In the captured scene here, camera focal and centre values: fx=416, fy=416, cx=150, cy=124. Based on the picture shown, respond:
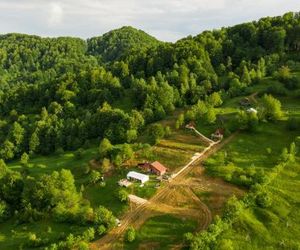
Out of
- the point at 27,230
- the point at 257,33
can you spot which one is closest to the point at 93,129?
the point at 27,230

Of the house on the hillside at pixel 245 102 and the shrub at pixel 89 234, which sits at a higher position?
the house on the hillside at pixel 245 102

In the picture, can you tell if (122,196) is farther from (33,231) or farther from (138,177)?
(33,231)

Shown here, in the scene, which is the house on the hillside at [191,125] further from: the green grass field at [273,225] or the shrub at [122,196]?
the shrub at [122,196]

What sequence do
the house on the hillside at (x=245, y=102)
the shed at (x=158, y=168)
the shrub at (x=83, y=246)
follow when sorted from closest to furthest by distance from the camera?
the shrub at (x=83, y=246), the shed at (x=158, y=168), the house on the hillside at (x=245, y=102)

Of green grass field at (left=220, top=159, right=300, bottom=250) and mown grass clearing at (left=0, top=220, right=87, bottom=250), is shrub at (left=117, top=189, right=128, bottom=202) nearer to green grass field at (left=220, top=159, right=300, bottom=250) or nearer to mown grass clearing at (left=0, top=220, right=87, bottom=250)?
mown grass clearing at (left=0, top=220, right=87, bottom=250)

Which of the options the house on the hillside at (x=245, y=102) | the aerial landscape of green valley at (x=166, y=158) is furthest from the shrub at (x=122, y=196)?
the house on the hillside at (x=245, y=102)

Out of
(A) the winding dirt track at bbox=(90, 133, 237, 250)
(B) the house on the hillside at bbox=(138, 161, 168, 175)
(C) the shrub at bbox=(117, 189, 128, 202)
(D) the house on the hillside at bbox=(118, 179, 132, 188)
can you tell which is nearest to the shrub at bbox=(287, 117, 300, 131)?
(A) the winding dirt track at bbox=(90, 133, 237, 250)
